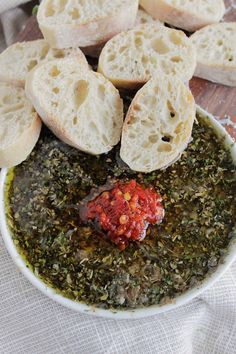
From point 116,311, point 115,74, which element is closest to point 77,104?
point 115,74

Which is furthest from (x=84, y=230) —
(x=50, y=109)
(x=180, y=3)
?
(x=180, y=3)

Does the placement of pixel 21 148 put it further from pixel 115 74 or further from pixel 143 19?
pixel 143 19

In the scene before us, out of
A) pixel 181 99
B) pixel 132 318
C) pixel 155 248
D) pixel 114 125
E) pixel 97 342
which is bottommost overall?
pixel 97 342

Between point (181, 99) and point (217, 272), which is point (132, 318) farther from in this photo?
point (181, 99)

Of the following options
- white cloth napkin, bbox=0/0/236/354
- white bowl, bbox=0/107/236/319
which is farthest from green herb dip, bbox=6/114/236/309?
white cloth napkin, bbox=0/0/236/354

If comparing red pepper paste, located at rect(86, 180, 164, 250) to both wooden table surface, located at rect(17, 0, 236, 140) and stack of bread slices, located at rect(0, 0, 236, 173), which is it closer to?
stack of bread slices, located at rect(0, 0, 236, 173)

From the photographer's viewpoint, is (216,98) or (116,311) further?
(216,98)
